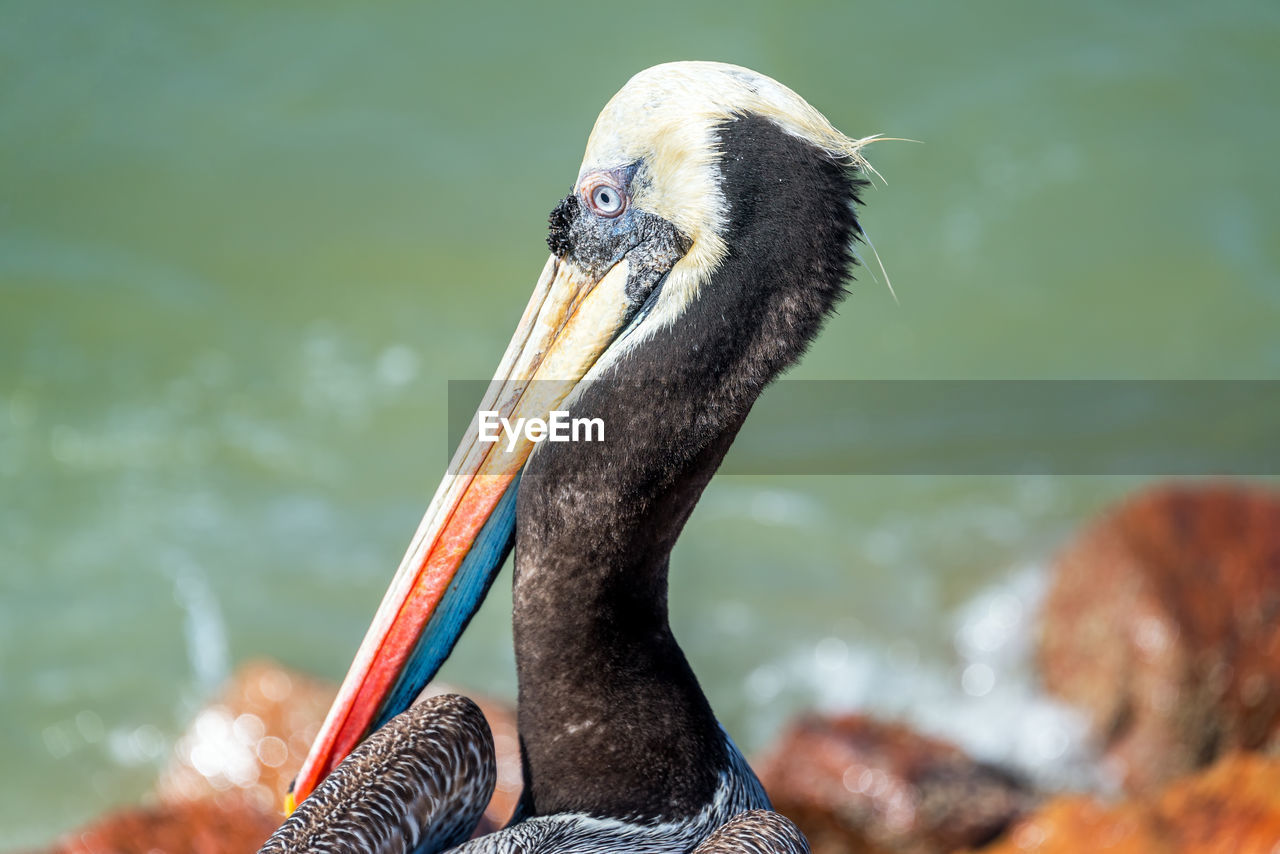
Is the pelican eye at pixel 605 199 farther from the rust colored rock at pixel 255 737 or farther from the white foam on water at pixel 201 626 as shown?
the white foam on water at pixel 201 626

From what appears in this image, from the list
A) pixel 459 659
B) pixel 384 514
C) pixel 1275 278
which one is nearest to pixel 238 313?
pixel 384 514

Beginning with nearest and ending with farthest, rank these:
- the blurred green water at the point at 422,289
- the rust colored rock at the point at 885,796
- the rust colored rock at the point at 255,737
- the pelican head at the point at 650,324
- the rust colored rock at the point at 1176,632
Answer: the pelican head at the point at 650,324 < the rust colored rock at the point at 885,796 < the rust colored rock at the point at 255,737 < the rust colored rock at the point at 1176,632 < the blurred green water at the point at 422,289

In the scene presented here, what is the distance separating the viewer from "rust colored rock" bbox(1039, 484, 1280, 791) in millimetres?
6863

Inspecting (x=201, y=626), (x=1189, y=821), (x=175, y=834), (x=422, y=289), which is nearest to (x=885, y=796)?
(x=1189, y=821)

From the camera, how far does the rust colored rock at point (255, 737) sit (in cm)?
646

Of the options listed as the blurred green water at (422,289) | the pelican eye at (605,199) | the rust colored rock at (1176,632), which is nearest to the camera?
the pelican eye at (605,199)

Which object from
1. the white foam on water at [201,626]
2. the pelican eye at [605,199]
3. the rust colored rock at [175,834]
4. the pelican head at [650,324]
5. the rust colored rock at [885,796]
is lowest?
the rust colored rock at [885,796]

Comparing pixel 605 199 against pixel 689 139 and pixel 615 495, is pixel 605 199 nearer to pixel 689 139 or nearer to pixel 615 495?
pixel 689 139

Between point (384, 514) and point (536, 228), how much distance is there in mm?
3699

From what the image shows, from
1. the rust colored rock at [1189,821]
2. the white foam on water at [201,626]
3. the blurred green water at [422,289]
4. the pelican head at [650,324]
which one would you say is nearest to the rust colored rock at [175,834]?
the pelican head at [650,324]

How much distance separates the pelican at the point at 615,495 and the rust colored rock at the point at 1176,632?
428cm

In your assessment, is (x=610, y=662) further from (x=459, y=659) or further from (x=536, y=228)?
(x=536, y=228)

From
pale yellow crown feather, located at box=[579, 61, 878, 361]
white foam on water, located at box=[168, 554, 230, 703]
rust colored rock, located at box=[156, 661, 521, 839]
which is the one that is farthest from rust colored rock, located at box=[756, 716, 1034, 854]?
white foam on water, located at box=[168, 554, 230, 703]

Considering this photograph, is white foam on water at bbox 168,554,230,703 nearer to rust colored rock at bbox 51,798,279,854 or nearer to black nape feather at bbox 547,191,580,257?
rust colored rock at bbox 51,798,279,854
